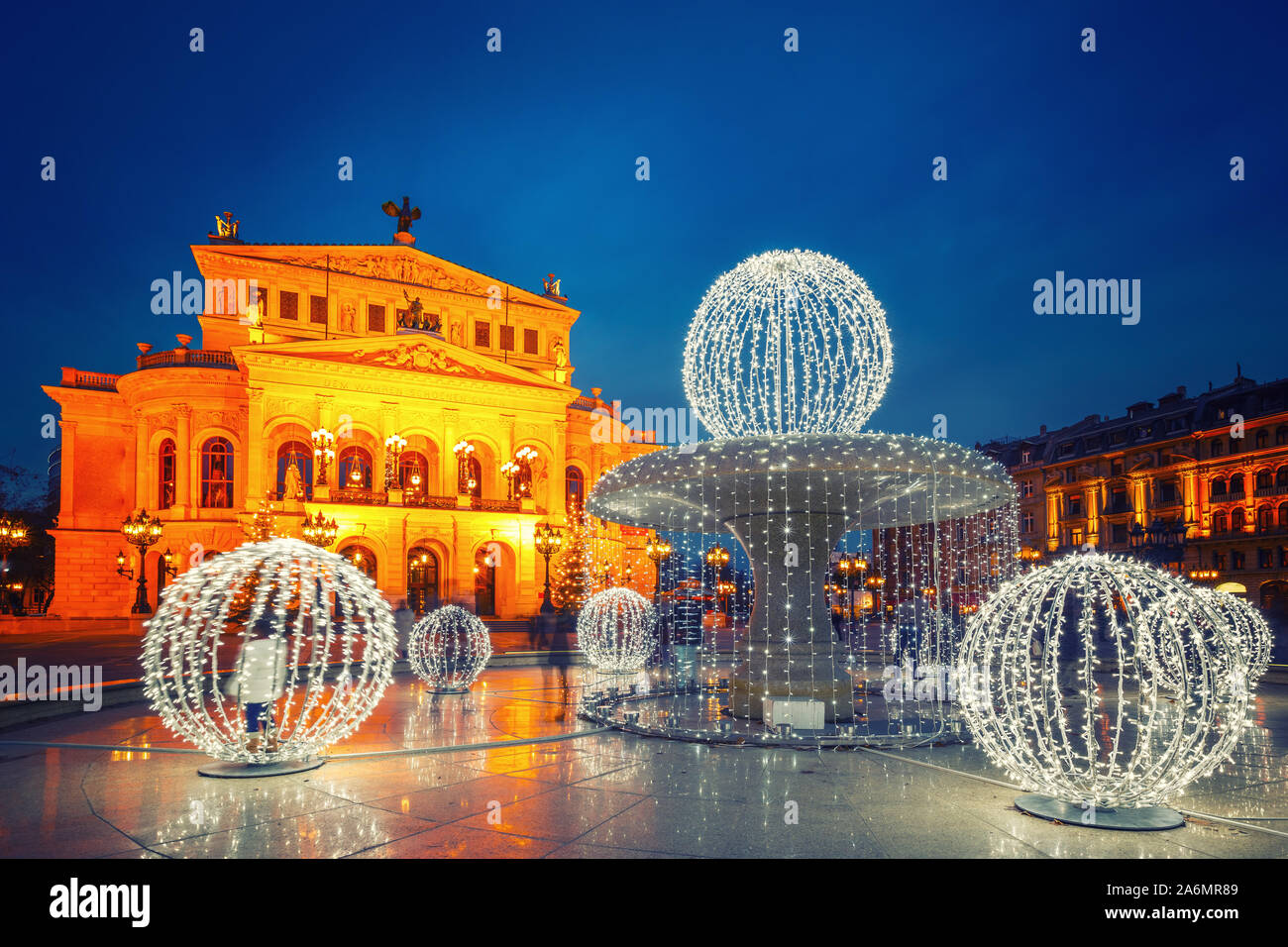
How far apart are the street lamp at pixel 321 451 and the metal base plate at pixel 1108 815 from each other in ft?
124

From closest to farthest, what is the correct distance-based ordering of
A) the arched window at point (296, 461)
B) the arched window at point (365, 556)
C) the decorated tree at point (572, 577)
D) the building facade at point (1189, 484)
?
the decorated tree at point (572, 577)
the arched window at point (365, 556)
the arched window at point (296, 461)
the building facade at point (1189, 484)

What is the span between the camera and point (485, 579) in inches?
1747

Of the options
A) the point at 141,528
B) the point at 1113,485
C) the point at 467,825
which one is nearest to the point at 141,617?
the point at 141,528

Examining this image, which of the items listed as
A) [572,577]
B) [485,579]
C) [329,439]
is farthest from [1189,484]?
[329,439]

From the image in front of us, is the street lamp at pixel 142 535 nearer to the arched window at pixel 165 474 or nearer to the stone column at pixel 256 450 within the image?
the stone column at pixel 256 450

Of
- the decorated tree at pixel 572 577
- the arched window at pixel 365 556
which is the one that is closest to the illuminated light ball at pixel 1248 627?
the decorated tree at pixel 572 577

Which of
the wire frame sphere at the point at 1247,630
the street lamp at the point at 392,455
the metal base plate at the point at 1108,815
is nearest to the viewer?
the metal base plate at the point at 1108,815

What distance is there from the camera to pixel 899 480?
1027 cm

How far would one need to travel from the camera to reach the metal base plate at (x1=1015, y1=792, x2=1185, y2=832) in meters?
5.84

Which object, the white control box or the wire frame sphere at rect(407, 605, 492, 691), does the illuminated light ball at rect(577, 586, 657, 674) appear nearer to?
the wire frame sphere at rect(407, 605, 492, 691)

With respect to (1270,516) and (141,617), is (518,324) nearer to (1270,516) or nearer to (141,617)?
(141,617)

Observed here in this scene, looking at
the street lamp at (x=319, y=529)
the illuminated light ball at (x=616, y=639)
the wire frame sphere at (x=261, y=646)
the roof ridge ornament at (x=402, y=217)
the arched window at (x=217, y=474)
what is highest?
the roof ridge ornament at (x=402, y=217)

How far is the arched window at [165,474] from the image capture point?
42.7 metres
